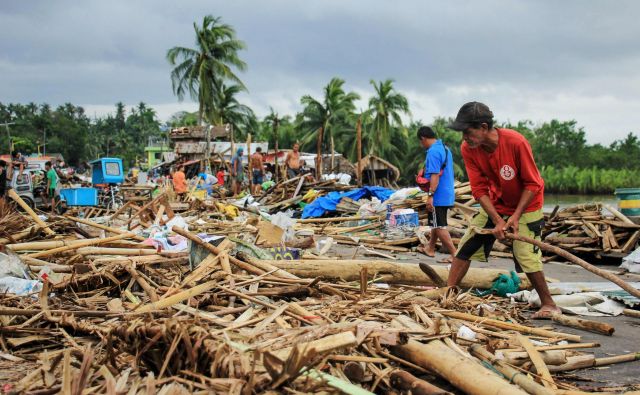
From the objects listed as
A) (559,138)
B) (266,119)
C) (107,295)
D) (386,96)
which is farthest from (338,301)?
(559,138)

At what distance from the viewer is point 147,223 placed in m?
9.91

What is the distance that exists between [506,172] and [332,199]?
915 cm

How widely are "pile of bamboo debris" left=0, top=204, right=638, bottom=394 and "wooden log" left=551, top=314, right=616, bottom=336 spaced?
1 centimetres

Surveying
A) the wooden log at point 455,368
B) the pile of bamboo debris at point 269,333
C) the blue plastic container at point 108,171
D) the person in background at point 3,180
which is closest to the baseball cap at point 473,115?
the pile of bamboo debris at point 269,333

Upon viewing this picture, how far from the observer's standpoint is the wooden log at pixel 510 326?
3898 mm

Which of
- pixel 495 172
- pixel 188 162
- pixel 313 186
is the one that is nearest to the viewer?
pixel 495 172

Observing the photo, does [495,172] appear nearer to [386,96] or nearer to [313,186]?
[313,186]

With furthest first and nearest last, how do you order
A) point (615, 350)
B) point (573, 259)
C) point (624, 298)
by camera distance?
point (624, 298), point (573, 259), point (615, 350)

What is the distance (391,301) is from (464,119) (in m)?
1.62

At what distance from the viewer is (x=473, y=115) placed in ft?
14.6

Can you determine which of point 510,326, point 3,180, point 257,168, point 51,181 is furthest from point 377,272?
point 257,168

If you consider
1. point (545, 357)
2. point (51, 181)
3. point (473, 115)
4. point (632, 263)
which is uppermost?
point (473, 115)

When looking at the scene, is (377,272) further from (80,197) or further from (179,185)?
(179,185)

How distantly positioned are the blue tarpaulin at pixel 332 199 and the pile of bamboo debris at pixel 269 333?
7.58m
